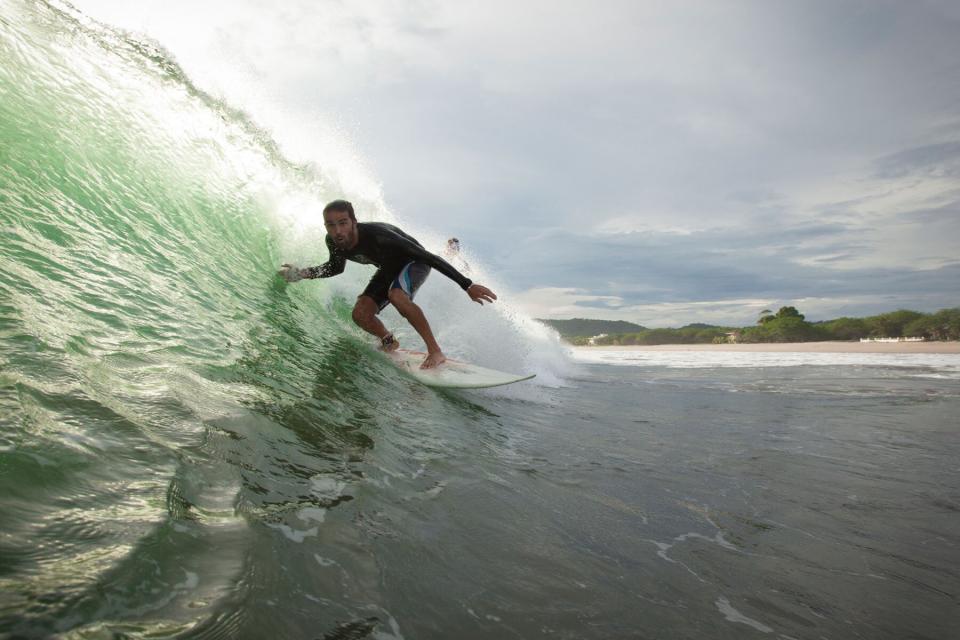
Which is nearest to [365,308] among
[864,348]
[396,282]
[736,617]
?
[396,282]

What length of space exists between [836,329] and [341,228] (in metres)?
62.2

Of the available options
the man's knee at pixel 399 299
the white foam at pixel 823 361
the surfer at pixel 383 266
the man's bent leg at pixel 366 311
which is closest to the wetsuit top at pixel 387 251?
the surfer at pixel 383 266

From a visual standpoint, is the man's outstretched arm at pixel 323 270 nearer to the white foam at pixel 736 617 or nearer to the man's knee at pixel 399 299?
the man's knee at pixel 399 299

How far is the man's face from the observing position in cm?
494

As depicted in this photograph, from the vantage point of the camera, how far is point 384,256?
5355mm

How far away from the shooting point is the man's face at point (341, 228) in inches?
195

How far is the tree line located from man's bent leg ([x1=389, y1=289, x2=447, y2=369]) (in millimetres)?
48367

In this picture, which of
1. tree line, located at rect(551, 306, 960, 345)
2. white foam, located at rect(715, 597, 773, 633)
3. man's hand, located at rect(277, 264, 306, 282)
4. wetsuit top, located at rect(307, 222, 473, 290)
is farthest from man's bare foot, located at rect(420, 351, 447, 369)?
tree line, located at rect(551, 306, 960, 345)

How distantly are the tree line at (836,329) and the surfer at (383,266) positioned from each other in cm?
4855

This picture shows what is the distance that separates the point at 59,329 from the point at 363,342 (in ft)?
12.4

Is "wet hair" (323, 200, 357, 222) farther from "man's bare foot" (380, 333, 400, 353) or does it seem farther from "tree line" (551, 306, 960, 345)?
"tree line" (551, 306, 960, 345)

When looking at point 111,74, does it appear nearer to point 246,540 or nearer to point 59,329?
point 59,329

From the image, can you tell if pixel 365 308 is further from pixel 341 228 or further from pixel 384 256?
pixel 341 228

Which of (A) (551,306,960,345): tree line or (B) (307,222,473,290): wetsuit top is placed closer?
(B) (307,222,473,290): wetsuit top
